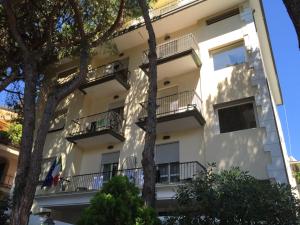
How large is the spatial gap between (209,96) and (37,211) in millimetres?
9852

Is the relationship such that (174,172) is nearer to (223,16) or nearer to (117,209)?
(117,209)

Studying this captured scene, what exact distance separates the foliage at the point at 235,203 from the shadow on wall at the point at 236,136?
389cm

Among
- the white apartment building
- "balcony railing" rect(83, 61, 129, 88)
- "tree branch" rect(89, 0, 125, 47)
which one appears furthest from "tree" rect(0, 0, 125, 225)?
the white apartment building

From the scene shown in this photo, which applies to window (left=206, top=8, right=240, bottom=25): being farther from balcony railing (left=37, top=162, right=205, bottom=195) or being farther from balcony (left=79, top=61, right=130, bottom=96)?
balcony railing (left=37, top=162, right=205, bottom=195)

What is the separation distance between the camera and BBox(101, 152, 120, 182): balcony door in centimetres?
1527

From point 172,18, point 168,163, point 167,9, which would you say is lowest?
point 168,163

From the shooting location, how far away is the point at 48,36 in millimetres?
13773

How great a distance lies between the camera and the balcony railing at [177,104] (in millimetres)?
14273

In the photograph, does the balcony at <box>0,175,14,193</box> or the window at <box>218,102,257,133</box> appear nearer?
the window at <box>218,102,257,133</box>

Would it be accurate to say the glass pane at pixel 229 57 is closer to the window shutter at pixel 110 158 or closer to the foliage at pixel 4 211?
the window shutter at pixel 110 158

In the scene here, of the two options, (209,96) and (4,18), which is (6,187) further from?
(209,96)

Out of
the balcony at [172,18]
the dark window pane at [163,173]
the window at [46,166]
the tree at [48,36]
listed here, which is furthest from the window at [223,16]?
the window at [46,166]

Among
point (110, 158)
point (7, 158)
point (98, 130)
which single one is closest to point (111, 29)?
point (98, 130)

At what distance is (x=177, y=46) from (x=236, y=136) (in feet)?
18.5
